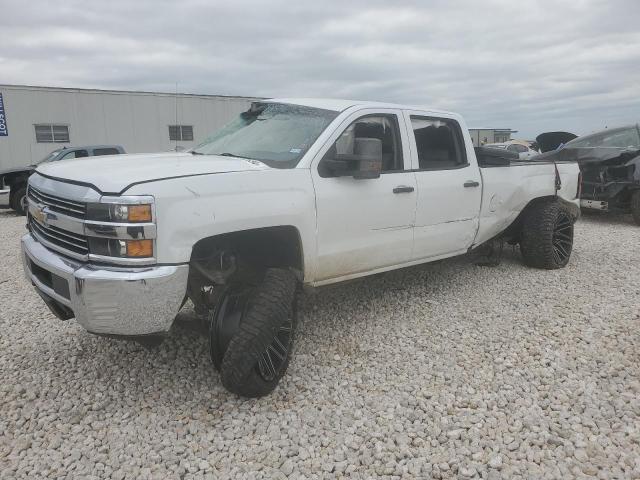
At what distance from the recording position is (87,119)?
1667 centimetres

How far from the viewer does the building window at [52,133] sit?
16.3 meters

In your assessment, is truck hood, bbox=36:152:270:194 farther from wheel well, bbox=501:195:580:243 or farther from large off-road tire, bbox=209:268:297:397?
wheel well, bbox=501:195:580:243

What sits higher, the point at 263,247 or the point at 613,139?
the point at 613,139

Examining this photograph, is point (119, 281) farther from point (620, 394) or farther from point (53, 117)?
point (53, 117)

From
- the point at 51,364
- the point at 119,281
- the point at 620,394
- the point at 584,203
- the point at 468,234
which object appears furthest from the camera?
the point at 584,203

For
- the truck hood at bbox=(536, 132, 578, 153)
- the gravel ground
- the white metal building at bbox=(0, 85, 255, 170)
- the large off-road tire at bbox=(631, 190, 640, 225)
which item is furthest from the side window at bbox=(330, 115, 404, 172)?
the white metal building at bbox=(0, 85, 255, 170)

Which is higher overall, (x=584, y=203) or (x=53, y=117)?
(x=53, y=117)

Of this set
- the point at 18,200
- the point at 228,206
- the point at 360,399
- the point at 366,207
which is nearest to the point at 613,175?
the point at 366,207

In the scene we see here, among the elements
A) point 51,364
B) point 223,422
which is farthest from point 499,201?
point 51,364

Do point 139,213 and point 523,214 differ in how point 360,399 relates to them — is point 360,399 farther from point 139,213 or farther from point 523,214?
point 523,214

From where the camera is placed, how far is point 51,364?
3389 mm

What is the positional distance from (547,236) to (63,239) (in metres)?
4.73

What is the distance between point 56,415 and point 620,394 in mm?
3329

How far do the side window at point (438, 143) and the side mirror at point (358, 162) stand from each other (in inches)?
36.6
